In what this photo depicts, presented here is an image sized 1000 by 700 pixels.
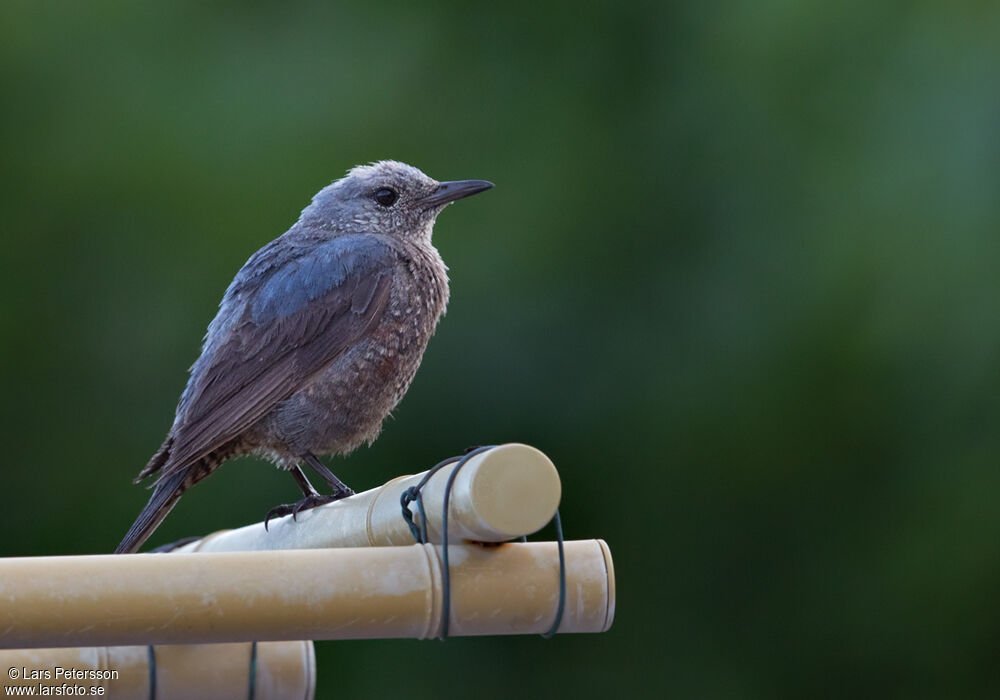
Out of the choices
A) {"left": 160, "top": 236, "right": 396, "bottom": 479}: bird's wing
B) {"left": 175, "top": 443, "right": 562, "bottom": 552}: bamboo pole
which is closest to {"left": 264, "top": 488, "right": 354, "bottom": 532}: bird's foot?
{"left": 160, "top": 236, "right": 396, "bottom": 479}: bird's wing

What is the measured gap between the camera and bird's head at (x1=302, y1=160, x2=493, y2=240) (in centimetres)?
446

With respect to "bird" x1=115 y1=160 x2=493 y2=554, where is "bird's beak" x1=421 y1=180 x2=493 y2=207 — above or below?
above

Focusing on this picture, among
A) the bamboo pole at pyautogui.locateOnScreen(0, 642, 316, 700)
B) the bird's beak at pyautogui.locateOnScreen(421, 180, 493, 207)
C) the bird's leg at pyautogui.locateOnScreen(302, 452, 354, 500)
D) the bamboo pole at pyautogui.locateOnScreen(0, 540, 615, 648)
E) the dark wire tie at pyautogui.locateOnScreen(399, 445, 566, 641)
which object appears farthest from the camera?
the bird's beak at pyautogui.locateOnScreen(421, 180, 493, 207)

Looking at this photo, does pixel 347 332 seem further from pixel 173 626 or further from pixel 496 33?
pixel 496 33

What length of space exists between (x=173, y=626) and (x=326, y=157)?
528 cm

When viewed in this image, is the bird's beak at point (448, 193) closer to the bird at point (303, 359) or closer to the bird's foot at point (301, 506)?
the bird at point (303, 359)

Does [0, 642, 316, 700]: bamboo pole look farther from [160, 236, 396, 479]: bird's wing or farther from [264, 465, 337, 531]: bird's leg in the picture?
[160, 236, 396, 479]: bird's wing

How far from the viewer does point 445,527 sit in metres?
2.43

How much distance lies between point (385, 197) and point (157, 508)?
138cm

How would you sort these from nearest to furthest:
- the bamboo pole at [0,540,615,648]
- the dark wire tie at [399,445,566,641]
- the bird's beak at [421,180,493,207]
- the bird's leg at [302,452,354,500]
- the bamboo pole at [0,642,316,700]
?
the bamboo pole at [0,540,615,648], the dark wire tie at [399,445,566,641], the bamboo pole at [0,642,316,700], the bird's leg at [302,452,354,500], the bird's beak at [421,180,493,207]

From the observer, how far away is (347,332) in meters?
3.97

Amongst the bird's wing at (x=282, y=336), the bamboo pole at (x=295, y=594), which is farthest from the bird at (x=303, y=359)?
the bamboo pole at (x=295, y=594)

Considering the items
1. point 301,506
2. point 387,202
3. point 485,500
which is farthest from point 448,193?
point 485,500

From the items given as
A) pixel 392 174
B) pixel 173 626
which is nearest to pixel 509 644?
pixel 392 174
